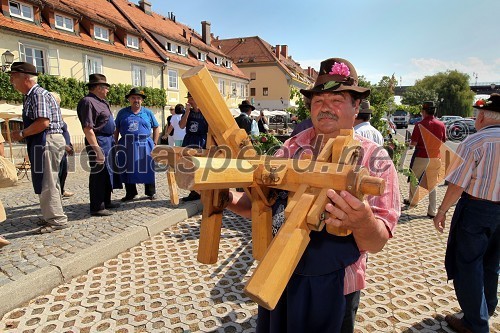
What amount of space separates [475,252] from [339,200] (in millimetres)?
2272

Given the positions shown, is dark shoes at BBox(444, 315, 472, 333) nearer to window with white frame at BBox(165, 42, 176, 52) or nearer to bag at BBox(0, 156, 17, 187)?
bag at BBox(0, 156, 17, 187)

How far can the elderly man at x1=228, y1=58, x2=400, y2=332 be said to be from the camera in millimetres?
1421

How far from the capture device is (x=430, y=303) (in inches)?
→ 124

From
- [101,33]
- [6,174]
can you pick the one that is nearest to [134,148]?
[6,174]

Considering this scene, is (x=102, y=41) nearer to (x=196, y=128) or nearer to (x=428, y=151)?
(x=196, y=128)

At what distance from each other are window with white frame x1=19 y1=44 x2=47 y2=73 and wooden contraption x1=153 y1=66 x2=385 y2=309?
1957 cm

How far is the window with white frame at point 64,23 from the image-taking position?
59.7ft

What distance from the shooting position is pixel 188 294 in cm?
320

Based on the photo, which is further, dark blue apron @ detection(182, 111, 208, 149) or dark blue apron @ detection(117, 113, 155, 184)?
dark blue apron @ detection(182, 111, 208, 149)

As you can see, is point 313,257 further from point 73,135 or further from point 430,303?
point 73,135

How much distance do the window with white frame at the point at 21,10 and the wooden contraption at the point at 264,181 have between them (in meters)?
20.6

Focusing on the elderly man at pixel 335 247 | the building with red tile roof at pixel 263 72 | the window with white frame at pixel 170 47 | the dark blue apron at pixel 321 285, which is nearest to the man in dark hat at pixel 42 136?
the elderly man at pixel 335 247

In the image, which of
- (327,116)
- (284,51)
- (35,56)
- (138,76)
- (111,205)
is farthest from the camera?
(284,51)

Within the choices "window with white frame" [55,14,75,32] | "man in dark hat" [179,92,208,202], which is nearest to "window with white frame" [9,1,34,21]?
"window with white frame" [55,14,75,32]
